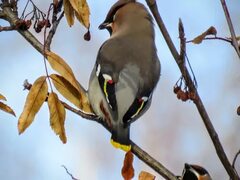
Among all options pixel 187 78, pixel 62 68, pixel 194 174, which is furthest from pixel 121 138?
pixel 187 78

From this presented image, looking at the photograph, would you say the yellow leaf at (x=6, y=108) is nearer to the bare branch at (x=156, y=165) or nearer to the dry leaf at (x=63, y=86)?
the dry leaf at (x=63, y=86)

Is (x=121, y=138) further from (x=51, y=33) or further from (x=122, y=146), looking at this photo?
(x=51, y=33)

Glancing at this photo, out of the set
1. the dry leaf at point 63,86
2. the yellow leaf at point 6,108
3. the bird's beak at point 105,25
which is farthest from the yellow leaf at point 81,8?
the bird's beak at point 105,25

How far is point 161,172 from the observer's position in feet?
7.32

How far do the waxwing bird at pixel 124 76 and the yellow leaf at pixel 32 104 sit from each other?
0.48m

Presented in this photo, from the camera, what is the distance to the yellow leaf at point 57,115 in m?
2.22

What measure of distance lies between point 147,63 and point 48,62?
0.85 metres

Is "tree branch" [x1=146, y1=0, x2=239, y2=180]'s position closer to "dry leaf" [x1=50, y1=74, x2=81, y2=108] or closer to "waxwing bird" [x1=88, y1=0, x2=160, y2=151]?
"dry leaf" [x1=50, y1=74, x2=81, y2=108]

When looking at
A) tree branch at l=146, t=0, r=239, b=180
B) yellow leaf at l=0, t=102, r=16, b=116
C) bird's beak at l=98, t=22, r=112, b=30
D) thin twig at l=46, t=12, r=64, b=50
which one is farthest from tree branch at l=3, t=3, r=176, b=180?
bird's beak at l=98, t=22, r=112, b=30

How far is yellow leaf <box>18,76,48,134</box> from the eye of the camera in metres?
2.21

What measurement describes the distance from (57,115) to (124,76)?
0.75m

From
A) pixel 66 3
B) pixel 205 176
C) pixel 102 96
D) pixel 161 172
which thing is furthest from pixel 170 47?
pixel 102 96

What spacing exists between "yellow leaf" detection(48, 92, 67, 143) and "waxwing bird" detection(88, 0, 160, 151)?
410 millimetres

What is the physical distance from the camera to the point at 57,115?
2.22m
